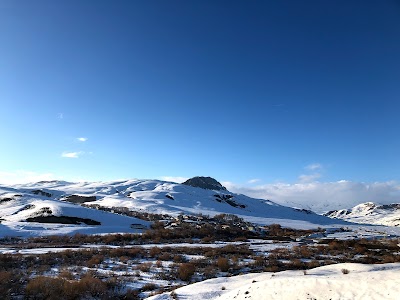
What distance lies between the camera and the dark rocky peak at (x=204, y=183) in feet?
473

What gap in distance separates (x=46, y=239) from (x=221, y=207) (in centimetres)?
5179

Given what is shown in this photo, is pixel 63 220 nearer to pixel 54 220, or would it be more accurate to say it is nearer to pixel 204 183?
pixel 54 220

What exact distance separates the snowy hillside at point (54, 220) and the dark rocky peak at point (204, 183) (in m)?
94.5

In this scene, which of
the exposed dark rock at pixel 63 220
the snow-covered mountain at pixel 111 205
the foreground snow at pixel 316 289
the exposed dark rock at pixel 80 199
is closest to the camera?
the foreground snow at pixel 316 289

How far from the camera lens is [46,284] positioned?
13.6m

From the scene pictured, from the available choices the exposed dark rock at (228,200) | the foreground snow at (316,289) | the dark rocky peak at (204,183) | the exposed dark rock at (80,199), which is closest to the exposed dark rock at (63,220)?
the foreground snow at (316,289)

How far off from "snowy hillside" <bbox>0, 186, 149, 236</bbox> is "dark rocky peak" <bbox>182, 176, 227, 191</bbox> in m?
94.5

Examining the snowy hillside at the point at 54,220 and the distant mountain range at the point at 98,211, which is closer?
the snowy hillside at the point at 54,220

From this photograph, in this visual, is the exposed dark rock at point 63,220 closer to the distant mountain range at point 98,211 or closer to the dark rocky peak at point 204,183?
the distant mountain range at point 98,211

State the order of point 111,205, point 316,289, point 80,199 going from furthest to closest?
point 80,199 < point 111,205 < point 316,289

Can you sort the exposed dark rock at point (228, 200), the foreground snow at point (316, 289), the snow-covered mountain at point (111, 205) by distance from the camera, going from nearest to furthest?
the foreground snow at point (316, 289) → the snow-covered mountain at point (111, 205) → the exposed dark rock at point (228, 200)

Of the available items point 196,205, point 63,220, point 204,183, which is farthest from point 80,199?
point 204,183

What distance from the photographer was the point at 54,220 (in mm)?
45094

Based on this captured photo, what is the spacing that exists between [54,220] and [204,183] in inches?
4093
